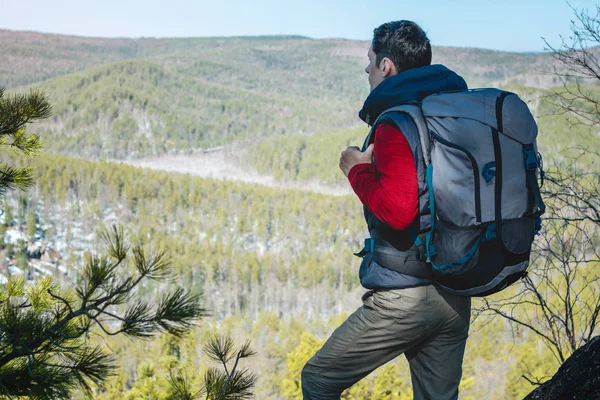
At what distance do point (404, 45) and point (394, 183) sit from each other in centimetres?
63

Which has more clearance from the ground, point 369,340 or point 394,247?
point 394,247

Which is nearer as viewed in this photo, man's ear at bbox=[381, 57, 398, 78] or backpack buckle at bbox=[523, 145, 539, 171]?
backpack buckle at bbox=[523, 145, 539, 171]

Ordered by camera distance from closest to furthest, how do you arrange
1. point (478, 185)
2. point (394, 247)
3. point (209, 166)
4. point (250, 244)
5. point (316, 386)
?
point (478, 185) < point (394, 247) < point (316, 386) < point (250, 244) < point (209, 166)

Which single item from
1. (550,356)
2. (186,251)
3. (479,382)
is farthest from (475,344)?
(186,251)

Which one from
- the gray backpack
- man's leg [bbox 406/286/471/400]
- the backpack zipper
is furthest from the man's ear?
man's leg [bbox 406/286/471/400]

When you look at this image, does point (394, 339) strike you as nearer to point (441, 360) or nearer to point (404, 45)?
point (441, 360)

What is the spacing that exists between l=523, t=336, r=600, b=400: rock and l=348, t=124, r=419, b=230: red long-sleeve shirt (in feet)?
3.17

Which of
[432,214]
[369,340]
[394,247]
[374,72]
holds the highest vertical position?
[374,72]

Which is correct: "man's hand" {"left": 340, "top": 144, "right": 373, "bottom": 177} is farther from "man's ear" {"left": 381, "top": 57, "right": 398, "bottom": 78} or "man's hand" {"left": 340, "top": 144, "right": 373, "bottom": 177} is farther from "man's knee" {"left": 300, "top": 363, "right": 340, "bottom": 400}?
"man's knee" {"left": 300, "top": 363, "right": 340, "bottom": 400}

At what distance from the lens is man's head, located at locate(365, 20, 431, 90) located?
2371mm

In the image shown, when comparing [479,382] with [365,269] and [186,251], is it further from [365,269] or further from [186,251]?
[186,251]

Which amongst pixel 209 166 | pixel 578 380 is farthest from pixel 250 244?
pixel 578 380

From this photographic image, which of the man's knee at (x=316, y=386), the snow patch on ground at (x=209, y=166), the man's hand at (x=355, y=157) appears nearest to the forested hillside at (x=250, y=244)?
the snow patch on ground at (x=209, y=166)

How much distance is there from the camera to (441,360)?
2506 millimetres
